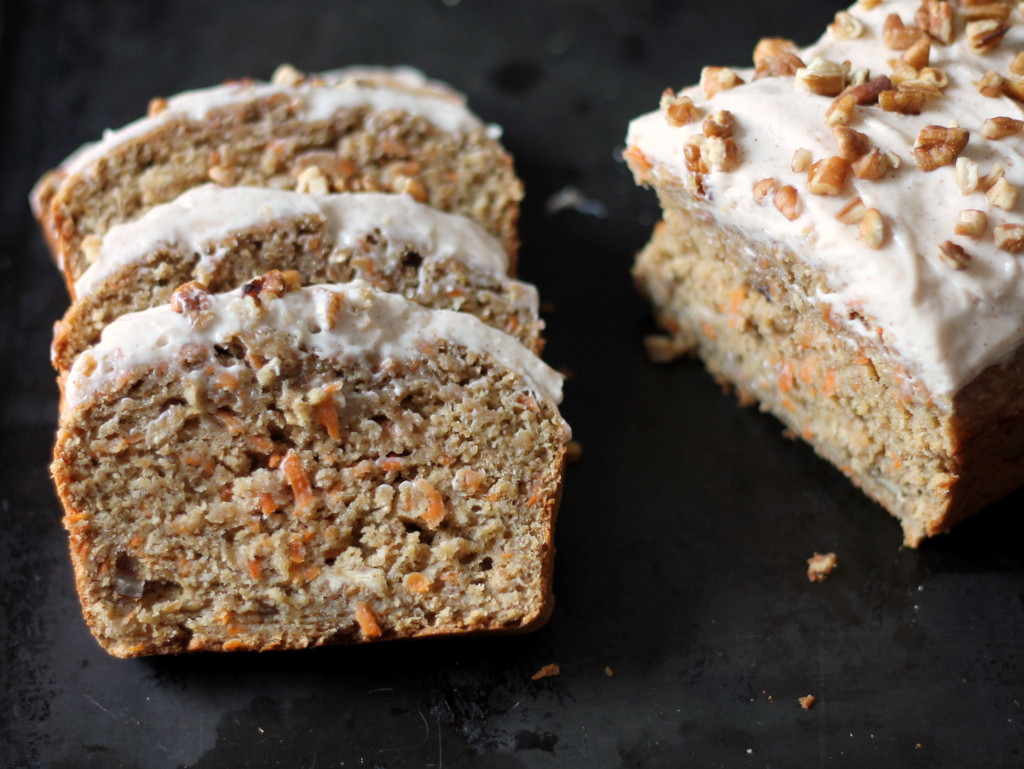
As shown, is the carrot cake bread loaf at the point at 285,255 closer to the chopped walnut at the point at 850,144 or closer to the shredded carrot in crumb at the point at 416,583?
the shredded carrot in crumb at the point at 416,583

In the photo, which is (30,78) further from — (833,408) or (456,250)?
(833,408)

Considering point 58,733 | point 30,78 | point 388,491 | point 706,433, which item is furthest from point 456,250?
point 30,78

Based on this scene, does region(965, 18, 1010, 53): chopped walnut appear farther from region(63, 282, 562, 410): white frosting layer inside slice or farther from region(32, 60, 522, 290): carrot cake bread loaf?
region(63, 282, 562, 410): white frosting layer inside slice

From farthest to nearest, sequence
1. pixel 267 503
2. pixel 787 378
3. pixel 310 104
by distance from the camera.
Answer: pixel 310 104 → pixel 787 378 → pixel 267 503

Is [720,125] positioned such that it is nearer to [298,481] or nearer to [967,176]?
[967,176]

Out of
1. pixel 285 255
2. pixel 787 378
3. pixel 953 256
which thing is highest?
pixel 953 256

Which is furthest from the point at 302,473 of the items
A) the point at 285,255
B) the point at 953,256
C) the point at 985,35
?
the point at 985,35

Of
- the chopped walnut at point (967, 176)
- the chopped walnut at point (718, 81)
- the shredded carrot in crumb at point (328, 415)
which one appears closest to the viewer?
the chopped walnut at point (967, 176)

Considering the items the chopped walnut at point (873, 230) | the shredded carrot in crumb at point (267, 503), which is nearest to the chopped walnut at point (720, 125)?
the chopped walnut at point (873, 230)
